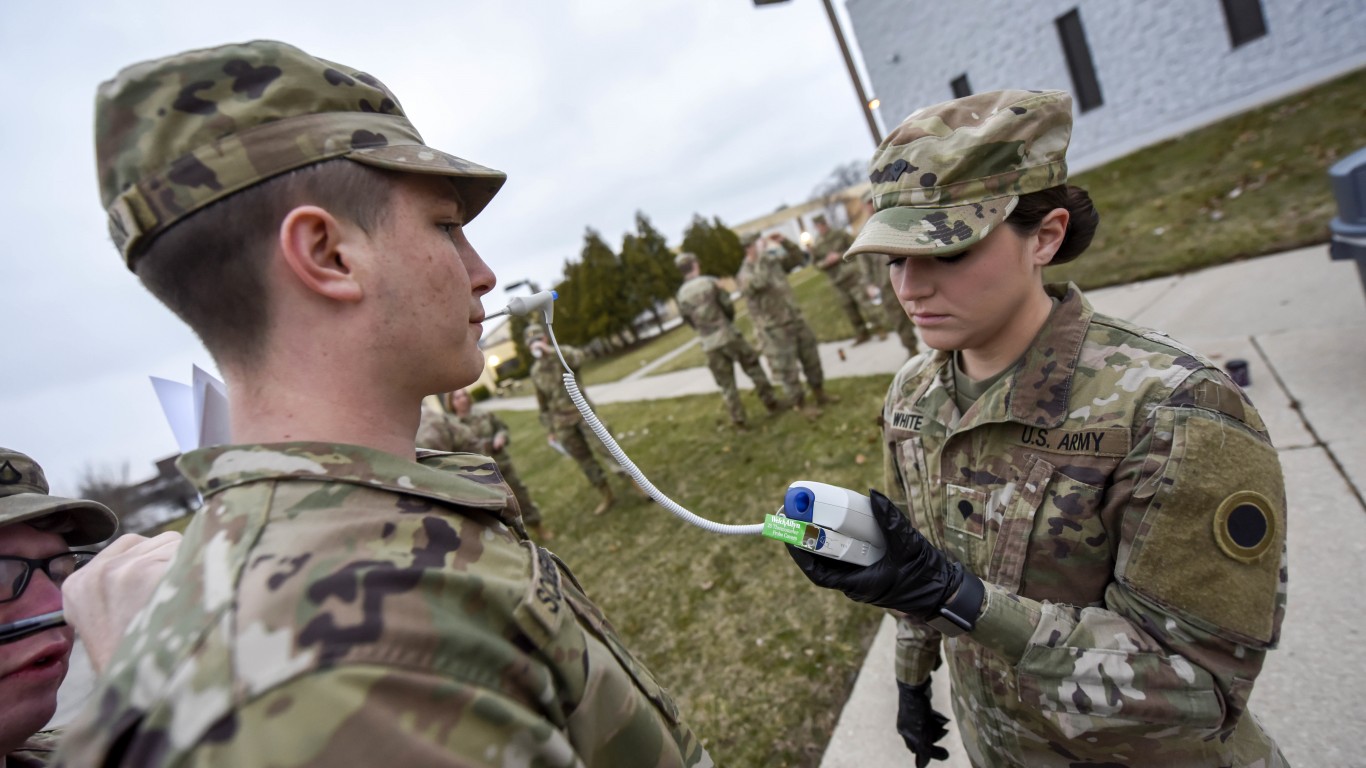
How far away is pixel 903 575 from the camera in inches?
55.9

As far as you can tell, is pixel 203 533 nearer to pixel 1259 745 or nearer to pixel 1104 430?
pixel 1104 430

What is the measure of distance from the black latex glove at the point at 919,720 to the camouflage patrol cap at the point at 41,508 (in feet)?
8.08

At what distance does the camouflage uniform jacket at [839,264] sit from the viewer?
9.26 m

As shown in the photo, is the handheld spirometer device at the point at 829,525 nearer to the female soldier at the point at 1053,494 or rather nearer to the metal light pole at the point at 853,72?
the female soldier at the point at 1053,494

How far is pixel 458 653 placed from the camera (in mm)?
786

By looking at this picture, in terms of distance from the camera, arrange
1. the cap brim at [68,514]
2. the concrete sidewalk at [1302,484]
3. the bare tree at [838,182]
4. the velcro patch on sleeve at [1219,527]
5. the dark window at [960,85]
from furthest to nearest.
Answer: the bare tree at [838,182] < the dark window at [960,85] < the concrete sidewalk at [1302,484] < the cap brim at [68,514] < the velcro patch on sleeve at [1219,527]

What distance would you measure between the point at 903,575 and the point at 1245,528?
26.9 inches

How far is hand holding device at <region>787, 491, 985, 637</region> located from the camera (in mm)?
1390

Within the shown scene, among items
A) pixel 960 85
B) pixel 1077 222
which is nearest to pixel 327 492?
pixel 1077 222

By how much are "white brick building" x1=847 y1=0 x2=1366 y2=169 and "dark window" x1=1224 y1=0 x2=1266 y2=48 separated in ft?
0.06

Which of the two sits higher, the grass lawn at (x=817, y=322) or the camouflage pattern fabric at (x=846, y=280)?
the camouflage pattern fabric at (x=846, y=280)

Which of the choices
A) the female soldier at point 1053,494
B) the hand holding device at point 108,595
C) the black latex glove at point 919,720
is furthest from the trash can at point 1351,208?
the hand holding device at point 108,595

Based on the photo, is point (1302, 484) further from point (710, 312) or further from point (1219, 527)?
point (710, 312)

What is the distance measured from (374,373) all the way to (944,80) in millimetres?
16681
